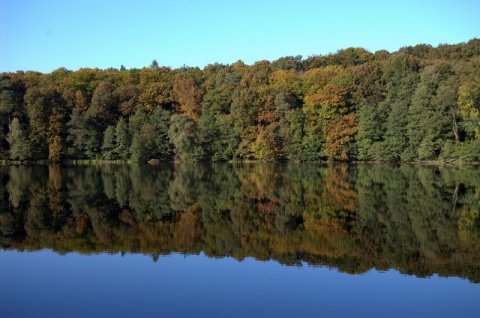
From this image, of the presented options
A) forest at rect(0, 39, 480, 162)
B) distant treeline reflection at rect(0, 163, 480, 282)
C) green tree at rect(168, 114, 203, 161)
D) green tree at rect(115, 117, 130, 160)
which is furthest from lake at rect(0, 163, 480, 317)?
green tree at rect(115, 117, 130, 160)

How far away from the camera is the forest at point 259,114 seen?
48750 mm

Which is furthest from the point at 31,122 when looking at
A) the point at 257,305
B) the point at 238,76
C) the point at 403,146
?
the point at 257,305

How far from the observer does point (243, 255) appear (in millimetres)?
12820

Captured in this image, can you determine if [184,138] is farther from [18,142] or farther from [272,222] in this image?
[272,222]

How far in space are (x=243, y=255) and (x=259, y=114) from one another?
4708 cm

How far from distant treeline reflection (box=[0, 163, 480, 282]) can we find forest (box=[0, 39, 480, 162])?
22408 millimetres

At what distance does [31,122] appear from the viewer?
57.1 metres

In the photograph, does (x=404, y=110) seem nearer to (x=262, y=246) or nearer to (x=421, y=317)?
(x=262, y=246)

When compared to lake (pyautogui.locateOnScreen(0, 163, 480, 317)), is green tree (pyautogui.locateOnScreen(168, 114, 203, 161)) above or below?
above

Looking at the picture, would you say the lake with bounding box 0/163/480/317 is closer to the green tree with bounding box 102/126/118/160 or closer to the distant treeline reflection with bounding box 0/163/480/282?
the distant treeline reflection with bounding box 0/163/480/282

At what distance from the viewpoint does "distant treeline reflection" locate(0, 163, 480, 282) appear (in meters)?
12.8

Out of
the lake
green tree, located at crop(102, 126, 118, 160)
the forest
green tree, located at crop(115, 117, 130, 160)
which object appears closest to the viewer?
the lake

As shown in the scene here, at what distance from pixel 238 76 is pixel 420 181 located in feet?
127

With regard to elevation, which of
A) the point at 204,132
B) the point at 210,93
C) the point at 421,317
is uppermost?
the point at 210,93
